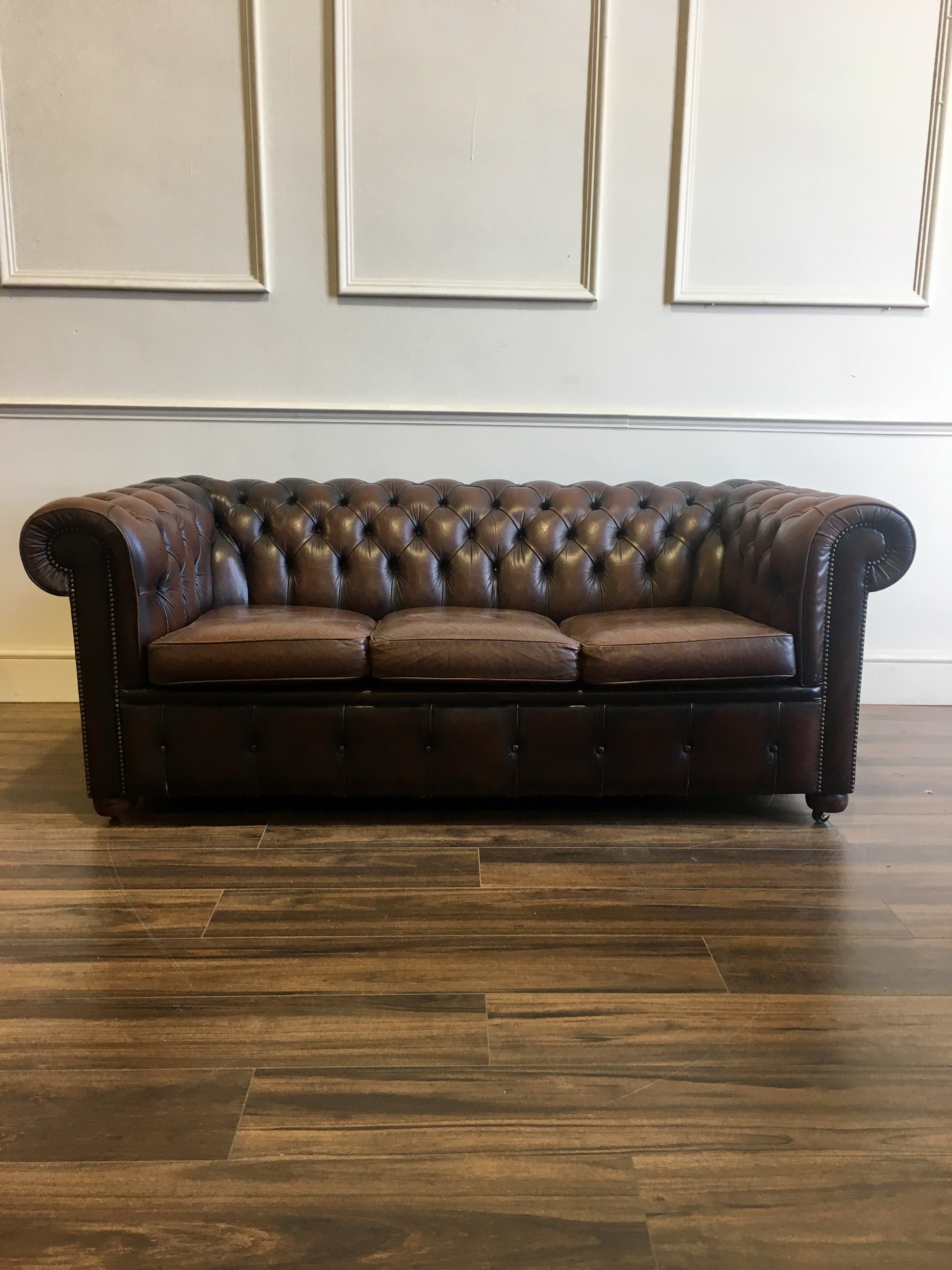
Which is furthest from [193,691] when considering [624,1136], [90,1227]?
[624,1136]

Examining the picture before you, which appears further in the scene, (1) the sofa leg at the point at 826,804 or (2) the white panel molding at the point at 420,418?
(2) the white panel molding at the point at 420,418

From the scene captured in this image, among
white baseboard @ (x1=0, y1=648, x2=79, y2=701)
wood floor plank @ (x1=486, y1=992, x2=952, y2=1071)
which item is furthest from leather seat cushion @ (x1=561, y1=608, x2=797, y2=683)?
white baseboard @ (x1=0, y1=648, x2=79, y2=701)

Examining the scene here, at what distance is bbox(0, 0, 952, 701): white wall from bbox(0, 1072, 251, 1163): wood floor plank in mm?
2185

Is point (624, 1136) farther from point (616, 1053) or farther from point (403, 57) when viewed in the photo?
point (403, 57)

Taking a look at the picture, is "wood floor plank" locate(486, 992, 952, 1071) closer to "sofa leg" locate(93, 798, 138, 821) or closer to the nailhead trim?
the nailhead trim

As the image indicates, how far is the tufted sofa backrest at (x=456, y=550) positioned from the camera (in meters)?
2.61

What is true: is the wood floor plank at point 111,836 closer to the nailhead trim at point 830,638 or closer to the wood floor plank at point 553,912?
the wood floor plank at point 553,912

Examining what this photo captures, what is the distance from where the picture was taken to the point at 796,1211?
1.03 metres

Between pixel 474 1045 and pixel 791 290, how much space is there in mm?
2734

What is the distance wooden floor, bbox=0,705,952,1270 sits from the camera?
1.01 metres

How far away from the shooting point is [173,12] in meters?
2.75

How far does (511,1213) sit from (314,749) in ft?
4.16

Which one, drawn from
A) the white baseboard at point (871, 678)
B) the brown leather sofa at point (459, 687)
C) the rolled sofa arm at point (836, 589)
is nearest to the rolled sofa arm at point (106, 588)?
the brown leather sofa at point (459, 687)

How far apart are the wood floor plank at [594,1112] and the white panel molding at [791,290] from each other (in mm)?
2523
